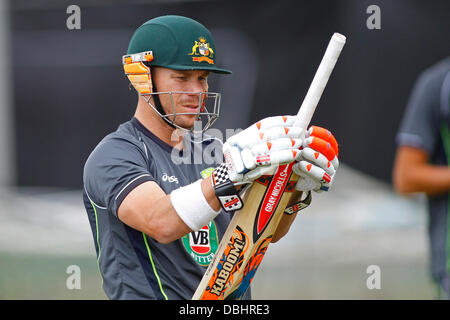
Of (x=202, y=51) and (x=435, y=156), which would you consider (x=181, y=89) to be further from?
(x=435, y=156)

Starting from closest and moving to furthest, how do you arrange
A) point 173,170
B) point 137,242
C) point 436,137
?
point 137,242
point 173,170
point 436,137

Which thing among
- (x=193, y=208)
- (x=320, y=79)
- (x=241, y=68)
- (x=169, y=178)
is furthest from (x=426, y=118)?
(x=241, y=68)

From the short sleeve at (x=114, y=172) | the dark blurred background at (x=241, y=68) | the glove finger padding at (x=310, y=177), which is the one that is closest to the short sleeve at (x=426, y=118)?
the glove finger padding at (x=310, y=177)

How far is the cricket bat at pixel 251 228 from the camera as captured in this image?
7.61 ft

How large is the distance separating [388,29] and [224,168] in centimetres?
466

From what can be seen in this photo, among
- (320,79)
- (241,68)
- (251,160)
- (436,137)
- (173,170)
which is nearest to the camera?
(251,160)

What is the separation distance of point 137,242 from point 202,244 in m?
0.25

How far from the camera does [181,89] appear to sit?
2.63 m

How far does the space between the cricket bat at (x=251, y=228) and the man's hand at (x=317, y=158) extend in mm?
66

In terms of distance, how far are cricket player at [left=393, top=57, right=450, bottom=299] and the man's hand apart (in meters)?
1.06

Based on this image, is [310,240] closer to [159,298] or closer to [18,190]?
[18,190]

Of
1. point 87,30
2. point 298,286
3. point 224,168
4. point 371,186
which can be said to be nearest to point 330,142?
point 224,168

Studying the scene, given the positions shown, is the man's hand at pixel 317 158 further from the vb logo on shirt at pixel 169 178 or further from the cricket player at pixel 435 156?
the cricket player at pixel 435 156

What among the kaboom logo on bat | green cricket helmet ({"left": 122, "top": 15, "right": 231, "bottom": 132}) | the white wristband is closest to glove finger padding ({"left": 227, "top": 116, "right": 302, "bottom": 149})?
the white wristband
